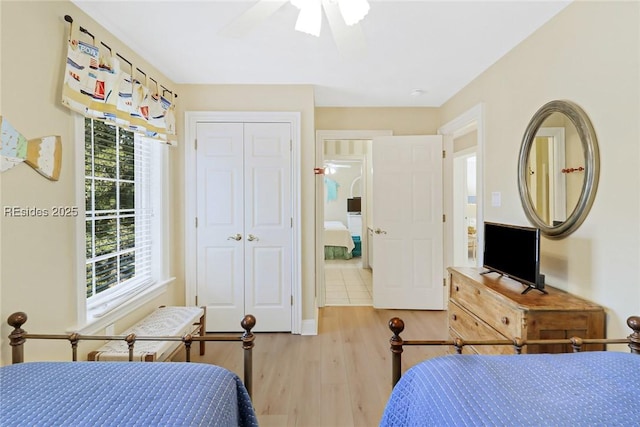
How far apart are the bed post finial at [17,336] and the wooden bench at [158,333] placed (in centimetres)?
53

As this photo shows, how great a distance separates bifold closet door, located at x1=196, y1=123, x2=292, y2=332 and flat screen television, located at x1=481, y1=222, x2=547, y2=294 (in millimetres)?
1762

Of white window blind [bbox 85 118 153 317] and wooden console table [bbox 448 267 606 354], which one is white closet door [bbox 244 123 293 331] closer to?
white window blind [bbox 85 118 153 317]

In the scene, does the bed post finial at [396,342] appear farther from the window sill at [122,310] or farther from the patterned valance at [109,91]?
the patterned valance at [109,91]

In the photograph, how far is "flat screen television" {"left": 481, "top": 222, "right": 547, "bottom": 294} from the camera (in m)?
1.76

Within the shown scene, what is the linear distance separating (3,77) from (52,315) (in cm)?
120

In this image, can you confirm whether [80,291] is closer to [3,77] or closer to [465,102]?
[3,77]

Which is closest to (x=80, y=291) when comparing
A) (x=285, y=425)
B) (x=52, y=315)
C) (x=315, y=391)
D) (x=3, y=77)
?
(x=52, y=315)

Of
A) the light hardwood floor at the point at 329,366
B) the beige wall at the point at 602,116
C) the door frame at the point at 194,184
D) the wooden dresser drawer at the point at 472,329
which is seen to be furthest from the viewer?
the door frame at the point at 194,184

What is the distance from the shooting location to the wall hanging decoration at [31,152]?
54.7 inches

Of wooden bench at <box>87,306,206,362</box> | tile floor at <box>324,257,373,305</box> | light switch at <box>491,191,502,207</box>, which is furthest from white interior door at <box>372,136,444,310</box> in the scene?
wooden bench at <box>87,306,206,362</box>

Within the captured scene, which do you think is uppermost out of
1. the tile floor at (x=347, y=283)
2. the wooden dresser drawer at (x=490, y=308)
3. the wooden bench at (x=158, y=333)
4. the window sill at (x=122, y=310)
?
the wooden dresser drawer at (x=490, y=308)

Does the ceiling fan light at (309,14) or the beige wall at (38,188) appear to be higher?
the ceiling fan light at (309,14)

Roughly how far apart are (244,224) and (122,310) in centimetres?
124

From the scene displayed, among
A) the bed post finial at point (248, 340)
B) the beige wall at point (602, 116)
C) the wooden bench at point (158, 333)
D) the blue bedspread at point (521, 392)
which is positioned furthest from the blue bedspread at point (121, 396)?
the beige wall at point (602, 116)
